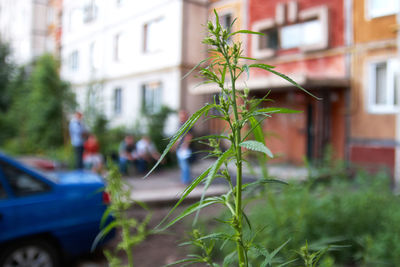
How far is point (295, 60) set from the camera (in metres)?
12.2

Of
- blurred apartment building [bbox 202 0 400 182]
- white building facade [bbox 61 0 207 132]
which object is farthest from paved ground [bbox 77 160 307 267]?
white building facade [bbox 61 0 207 132]

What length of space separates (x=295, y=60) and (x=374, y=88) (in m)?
2.65

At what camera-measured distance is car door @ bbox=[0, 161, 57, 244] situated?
3684 mm

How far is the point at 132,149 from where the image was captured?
1207 centimetres

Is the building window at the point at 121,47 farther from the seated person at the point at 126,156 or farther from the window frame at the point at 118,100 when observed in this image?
the seated person at the point at 126,156

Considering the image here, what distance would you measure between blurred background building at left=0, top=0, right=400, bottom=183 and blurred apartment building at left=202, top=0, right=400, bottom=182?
27mm

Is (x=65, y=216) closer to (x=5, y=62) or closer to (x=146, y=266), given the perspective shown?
(x=146, y=266)

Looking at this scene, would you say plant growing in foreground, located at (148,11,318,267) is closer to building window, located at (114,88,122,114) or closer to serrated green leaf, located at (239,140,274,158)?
serrated green leaf, located at (239,140,274,158)

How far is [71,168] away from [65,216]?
852cm

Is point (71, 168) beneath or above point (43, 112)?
beneath

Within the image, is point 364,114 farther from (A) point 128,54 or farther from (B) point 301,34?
(A) point 128,54

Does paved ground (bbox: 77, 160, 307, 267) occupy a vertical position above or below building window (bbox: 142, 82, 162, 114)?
below

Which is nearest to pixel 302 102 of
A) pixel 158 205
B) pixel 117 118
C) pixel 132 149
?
pixel 132 149

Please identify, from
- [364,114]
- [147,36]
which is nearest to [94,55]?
[147,36]
